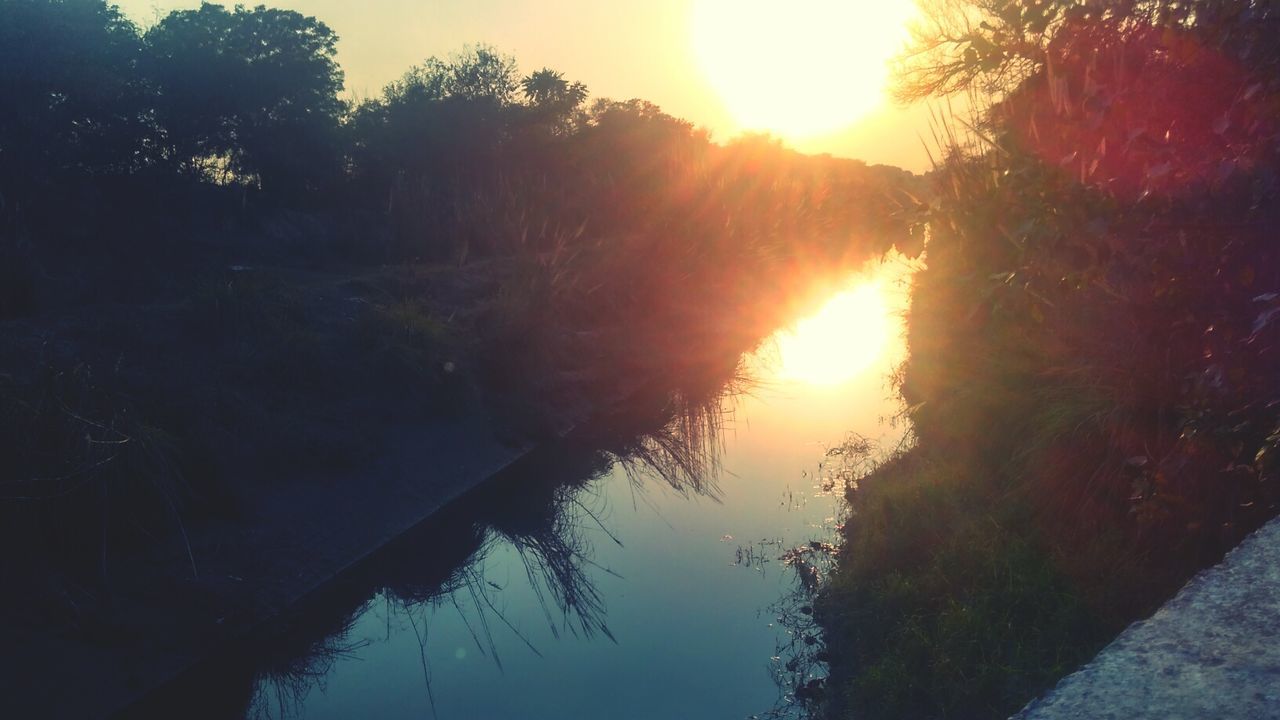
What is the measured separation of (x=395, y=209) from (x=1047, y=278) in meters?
16.8

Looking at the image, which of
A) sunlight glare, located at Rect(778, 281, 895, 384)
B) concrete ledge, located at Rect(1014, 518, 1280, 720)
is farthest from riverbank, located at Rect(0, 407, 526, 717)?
sunlight glare, located at Rect(778, 281, 895, 384)

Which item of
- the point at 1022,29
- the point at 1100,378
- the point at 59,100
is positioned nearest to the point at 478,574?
the point at 1100,378

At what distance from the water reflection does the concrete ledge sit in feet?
10.8

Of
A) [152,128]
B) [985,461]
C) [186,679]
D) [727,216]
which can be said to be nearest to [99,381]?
[186,679]

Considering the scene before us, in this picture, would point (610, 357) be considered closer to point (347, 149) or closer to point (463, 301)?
point (463, 301)

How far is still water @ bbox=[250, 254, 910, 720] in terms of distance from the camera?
250 inches

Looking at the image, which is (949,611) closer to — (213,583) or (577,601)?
(577,601)

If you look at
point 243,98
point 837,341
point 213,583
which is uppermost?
point 243,98

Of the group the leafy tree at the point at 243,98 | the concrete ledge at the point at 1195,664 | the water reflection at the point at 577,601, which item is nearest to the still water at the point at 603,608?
the water reflection at the point at 577,601

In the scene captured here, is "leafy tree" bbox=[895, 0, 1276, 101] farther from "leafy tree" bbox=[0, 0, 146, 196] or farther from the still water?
"leafy tree" bbox=[0, 0, 146, 196]

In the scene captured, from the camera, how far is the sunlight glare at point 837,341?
1559 centimetres

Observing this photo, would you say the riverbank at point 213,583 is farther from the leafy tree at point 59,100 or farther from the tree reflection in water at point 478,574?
the leafy tree at point 59,100

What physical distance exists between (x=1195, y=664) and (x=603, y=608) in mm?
5508

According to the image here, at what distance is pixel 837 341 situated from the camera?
1830cm
